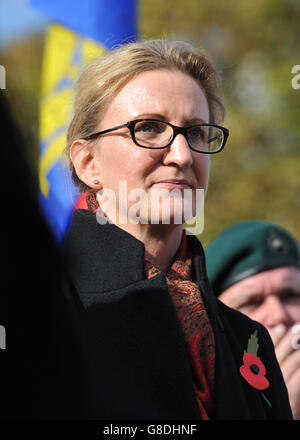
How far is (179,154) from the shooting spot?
1.78 m

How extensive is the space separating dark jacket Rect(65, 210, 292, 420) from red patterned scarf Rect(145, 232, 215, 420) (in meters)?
0.03

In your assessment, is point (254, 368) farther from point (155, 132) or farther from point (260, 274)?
point (260, 274)

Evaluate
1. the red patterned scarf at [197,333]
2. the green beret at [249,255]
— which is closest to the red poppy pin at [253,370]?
the red patterned scarf at [197,333]

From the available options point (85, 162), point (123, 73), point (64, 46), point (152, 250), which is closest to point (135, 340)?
point (152, 250)

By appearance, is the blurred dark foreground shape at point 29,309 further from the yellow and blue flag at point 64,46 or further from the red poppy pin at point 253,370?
the yellow and blue flag at point 64,46

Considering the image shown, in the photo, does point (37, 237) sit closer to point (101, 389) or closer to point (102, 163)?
point (101, 389)

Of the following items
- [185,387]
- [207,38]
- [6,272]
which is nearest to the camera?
[6,272]

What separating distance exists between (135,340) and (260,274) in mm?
1773

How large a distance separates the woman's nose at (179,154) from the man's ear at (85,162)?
26cm

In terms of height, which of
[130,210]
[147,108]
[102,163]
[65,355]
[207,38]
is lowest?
[65,355]

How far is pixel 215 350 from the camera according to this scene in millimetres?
1785

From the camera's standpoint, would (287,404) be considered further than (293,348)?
No

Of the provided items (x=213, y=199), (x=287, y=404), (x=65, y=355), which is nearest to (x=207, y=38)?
(x=213, y=199)

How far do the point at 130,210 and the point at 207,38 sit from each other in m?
9.07
